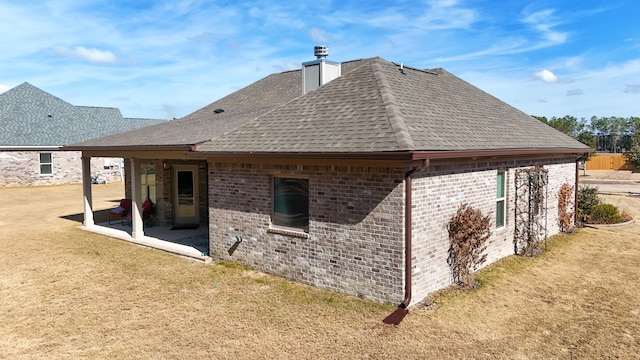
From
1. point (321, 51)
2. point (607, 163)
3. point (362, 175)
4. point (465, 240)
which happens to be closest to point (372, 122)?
point (362, 175)

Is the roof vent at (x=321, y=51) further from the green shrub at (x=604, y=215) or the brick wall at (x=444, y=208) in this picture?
the green shrub at (x=604, y=215)

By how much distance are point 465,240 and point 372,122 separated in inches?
119

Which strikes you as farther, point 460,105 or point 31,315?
point 460,105

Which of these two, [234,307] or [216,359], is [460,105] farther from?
[216,359]

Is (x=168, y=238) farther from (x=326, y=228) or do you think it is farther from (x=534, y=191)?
(x=534, y=191)

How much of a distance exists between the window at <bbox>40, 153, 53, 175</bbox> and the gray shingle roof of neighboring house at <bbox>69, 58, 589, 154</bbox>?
19.8 metres

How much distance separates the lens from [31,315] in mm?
7344

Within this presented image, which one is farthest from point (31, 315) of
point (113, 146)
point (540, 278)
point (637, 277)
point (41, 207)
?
point (41, 207)

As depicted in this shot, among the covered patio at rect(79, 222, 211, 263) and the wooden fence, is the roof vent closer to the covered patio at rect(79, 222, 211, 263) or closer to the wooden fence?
the covered patio at rect(79, 222, 211, 263)

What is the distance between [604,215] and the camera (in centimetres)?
1562

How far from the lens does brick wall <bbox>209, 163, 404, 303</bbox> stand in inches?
297

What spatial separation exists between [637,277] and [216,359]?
343 inches

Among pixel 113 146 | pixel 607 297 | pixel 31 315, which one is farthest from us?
pixel 113 146

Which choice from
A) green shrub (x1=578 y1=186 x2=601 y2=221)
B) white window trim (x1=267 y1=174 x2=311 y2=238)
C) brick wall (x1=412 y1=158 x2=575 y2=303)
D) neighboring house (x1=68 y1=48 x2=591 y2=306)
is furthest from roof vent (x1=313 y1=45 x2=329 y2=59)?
green shrub (x1=578 y1=186 x2=601 y2=221)
